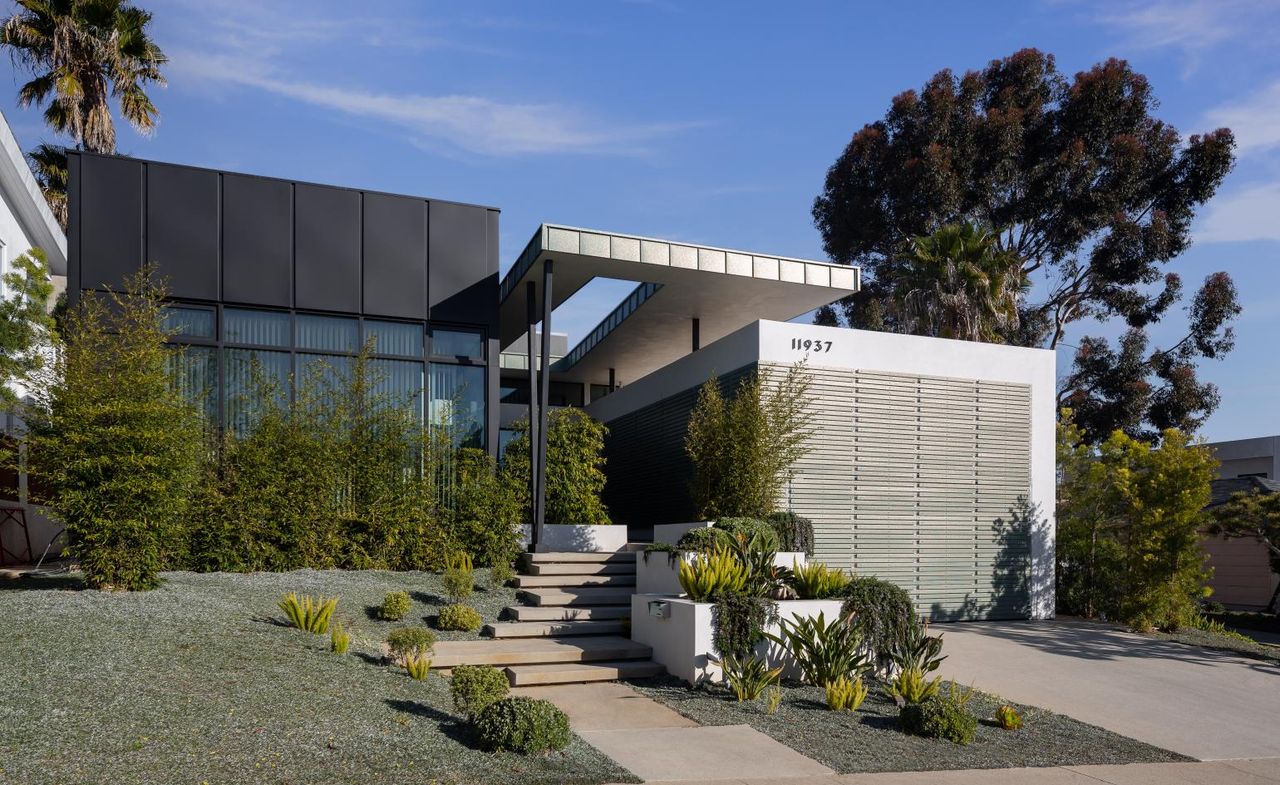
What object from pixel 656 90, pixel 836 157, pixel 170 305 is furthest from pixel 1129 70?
pixel 170 305

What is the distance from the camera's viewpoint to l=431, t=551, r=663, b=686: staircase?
347 inches

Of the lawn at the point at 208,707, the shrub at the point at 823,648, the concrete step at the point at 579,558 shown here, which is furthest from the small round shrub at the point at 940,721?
the concrete step at the point at 579,558

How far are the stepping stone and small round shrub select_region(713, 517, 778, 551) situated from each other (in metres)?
1.67

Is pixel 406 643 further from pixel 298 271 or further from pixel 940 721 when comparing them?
pixel 298 271

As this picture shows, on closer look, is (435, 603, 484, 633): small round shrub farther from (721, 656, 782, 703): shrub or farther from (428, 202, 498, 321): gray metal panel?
(428, 202, 498, 321): gray metal panel

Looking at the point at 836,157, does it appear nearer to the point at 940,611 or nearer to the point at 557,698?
the point at 940,611

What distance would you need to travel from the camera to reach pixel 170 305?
12.4 m

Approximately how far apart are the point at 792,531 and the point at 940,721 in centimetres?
459

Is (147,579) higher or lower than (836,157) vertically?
lower

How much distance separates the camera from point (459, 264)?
13969mm

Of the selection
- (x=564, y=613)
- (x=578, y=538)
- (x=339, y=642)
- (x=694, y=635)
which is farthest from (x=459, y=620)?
(x=578, y=538)

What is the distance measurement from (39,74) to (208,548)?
1149 centimetres

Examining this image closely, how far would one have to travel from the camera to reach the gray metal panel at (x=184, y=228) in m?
12.5

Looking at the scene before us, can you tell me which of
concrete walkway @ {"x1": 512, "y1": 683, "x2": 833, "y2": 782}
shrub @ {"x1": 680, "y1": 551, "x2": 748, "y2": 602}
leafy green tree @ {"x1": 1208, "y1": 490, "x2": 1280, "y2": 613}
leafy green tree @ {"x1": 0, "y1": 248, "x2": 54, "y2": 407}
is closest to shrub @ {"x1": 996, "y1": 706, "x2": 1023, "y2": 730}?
concrete walkway @ {"x1": 512, "y1": 683, "x2": 833, "y2": 782}
